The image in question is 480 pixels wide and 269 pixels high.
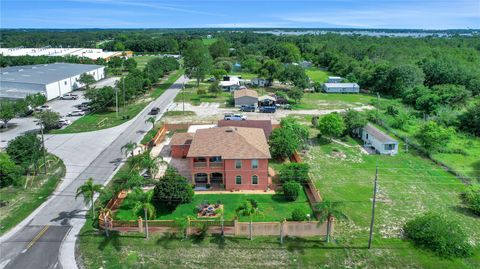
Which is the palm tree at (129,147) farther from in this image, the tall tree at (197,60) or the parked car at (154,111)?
the tall tree at (197,60)

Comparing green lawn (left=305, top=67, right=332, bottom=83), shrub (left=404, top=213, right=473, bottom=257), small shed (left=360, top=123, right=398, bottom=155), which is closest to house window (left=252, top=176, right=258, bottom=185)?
shrub (left=404, top=213, right=473, bottom=257)

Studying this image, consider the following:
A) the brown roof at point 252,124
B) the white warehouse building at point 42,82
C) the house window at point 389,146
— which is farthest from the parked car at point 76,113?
the house window at point 389,146

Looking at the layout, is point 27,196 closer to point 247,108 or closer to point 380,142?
point 380,142

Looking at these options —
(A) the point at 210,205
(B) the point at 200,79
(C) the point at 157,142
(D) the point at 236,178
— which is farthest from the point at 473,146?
(B) the point at 200,79

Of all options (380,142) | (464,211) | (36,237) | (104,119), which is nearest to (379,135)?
(380,142)

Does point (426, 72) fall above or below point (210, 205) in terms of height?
above

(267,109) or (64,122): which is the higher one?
(267,109)

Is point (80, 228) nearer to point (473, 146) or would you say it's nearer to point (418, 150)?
point (418, 150)
